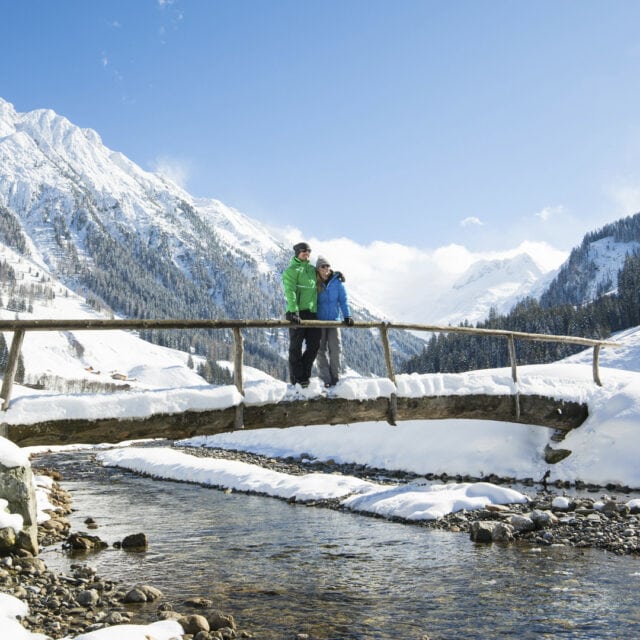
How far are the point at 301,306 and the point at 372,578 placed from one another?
5.76 meters

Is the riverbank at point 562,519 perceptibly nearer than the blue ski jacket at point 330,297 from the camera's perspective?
Yes

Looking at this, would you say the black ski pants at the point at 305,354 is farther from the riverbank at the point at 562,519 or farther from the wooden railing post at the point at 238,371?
the riverbank at the point at 562,519

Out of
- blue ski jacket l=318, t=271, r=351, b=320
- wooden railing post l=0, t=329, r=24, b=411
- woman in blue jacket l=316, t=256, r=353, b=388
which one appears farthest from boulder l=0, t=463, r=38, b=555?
blue ski jacket l=318, t=271, r=351, b=320

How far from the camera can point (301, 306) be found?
12711 mm

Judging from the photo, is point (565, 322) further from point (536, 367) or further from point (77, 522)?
point (77, 522)

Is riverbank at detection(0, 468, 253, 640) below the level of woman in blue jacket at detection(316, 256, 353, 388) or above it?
below

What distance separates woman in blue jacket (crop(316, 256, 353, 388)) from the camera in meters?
12.8

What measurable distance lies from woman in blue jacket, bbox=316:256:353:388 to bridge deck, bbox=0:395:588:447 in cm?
68

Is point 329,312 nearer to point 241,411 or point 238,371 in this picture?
point 238,371

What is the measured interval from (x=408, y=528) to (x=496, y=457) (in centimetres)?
705

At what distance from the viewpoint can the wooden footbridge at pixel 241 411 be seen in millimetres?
9695

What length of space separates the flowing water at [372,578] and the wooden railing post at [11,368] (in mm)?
3144

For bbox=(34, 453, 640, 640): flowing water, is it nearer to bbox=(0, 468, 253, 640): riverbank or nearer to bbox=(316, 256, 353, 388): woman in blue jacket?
bbox=(0, 468, 253, 640): riverbank

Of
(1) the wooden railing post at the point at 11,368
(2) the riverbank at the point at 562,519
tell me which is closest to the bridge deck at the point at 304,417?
(1) the wooden railing post at the point at 11,368
